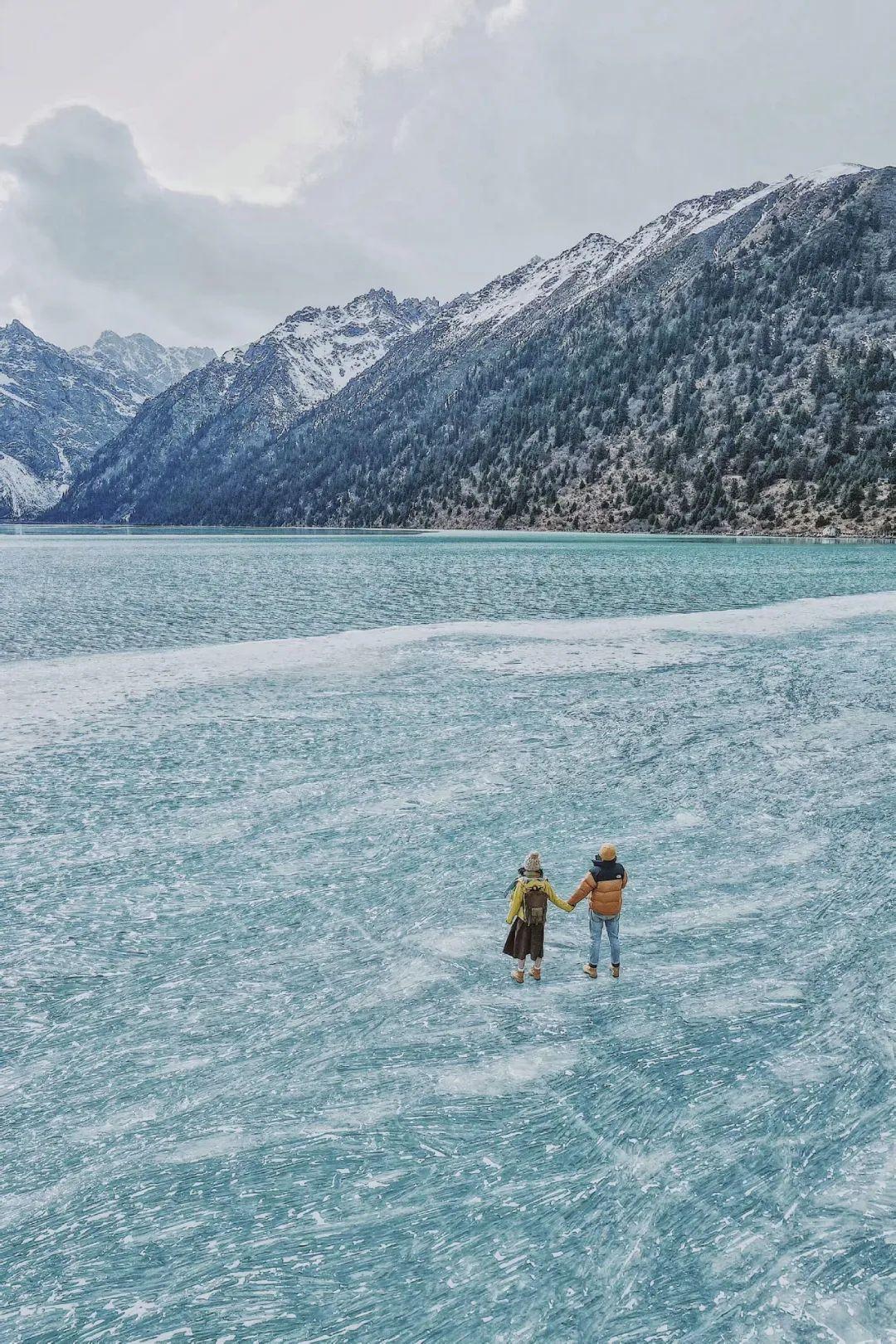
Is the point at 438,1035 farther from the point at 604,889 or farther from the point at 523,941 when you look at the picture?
the point at 604,889

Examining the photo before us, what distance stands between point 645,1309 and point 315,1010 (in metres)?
5.44

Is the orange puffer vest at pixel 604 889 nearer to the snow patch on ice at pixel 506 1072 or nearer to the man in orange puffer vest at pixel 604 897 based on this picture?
the man in orange puffer vest at pixel 604 897

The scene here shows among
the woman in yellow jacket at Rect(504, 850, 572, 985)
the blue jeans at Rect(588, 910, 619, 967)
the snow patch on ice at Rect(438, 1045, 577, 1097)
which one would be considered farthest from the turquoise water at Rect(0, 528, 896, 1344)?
the woman in yellow jacket at Rect(504, 850, 572, 985)

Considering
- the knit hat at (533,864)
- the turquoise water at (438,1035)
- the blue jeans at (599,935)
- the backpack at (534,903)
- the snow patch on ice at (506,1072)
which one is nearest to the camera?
the turquoise water at (438,1035)

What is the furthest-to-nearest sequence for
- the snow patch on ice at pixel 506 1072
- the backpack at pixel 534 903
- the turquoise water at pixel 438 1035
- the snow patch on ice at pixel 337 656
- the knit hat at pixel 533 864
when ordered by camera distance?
the snow patch on ice at pixel 337 656
the backpack at pixel 534 903
the knit hat at pixel 533 864
the snow patch on ice at pixel 506 1072
the turquoise water at pixel 438 1035

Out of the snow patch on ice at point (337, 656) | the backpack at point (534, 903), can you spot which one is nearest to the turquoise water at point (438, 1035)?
the backpack at point (534, 903)

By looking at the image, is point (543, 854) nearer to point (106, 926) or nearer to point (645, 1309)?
point (106, 926)

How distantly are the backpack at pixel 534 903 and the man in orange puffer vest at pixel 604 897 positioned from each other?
0.47 metres

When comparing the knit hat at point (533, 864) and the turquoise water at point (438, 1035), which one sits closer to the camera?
the turquoise water at point (438, 1035)

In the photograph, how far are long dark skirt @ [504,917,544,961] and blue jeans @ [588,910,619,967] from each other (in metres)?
0.76

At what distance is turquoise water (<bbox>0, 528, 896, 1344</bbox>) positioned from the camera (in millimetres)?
6984

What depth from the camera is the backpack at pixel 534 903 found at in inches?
443

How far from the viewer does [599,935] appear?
11734 mm

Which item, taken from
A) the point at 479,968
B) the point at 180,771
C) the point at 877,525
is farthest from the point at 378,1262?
the point at 877,525
